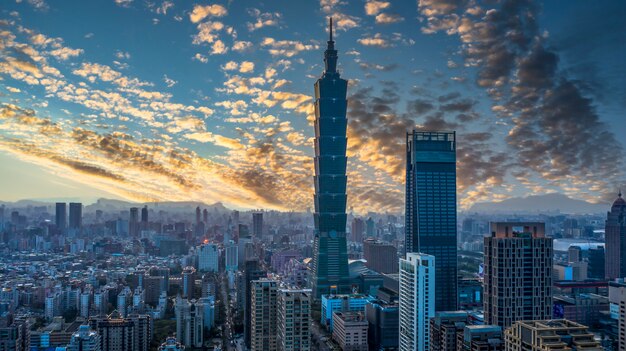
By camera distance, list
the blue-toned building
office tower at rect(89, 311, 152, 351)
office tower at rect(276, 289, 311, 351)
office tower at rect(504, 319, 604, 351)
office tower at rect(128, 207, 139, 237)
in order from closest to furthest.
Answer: office tower at rect(504, 319, 604, 351), office tower at rect(276, 289, 311, 351), office tower at rect(89, 311, 152, 351), the blue-toned building, office tower at rect(128, 207, 139, 237)

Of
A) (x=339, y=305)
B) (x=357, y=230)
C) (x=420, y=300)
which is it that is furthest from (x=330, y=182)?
(x=357, y=230)

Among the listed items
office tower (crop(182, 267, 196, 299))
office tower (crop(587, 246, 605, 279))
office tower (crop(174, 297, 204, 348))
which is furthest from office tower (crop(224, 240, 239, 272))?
office tower (crop(587, 246, 605, 279))

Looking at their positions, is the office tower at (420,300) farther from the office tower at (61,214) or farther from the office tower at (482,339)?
the office tower at (61,214)

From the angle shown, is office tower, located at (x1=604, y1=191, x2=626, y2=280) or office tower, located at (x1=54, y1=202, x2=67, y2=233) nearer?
office tower, located at (x1=604, y1=191, x2=626, y2=280)

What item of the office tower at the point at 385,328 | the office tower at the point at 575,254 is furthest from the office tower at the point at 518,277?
the office tower at the point at 575,254

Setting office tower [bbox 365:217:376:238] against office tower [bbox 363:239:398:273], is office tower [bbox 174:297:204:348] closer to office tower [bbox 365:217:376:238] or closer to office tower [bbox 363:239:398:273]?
office tower [bbox 363:239:398:273]

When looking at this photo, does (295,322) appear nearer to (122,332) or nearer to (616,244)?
(122,332)
